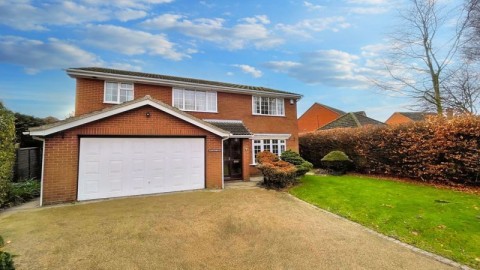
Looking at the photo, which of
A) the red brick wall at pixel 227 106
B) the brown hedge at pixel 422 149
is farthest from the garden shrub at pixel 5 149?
the brown hedge at pixel 422 149

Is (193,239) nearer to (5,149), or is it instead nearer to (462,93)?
(5,149)

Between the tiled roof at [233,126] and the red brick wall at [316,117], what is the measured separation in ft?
67.8

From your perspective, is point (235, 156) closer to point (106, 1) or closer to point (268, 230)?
point (268, 230)

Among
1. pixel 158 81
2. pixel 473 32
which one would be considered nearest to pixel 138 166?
pixel 158 81

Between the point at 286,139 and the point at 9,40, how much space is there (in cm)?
1647

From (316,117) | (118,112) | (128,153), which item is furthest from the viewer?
(316,117)

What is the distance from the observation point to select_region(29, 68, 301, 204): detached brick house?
9.30 meters

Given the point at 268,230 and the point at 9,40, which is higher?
the point at 9,40

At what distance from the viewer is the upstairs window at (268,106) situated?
59.0ft

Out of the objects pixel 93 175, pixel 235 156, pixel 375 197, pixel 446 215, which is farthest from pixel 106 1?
pixel 446 215

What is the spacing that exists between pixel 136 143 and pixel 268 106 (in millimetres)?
10687

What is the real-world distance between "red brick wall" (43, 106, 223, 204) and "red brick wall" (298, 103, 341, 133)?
83.3ft

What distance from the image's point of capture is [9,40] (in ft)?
34.6

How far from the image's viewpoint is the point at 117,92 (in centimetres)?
1399
